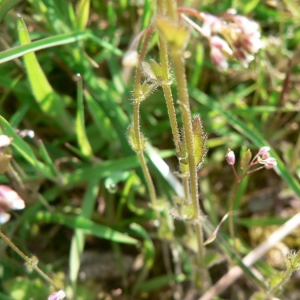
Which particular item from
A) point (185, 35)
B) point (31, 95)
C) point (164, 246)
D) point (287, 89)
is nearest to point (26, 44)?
point (31, 95)

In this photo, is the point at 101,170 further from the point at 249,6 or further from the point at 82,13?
the point at 249,6

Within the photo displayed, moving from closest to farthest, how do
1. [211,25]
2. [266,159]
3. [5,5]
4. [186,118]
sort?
[211,25], [186,118], [266,159], [5,5]

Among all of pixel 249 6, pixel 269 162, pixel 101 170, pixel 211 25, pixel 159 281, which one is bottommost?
pixel 159 281

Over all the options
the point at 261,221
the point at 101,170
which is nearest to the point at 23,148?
the point at 101,170

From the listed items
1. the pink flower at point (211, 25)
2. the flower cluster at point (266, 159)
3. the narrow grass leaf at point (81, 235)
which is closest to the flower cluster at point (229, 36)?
the pink flower at point (211, 25)

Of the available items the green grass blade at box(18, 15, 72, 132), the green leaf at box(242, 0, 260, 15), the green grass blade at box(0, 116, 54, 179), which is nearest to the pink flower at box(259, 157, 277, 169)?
the green grass blade at box(0, 116, 54, 179)

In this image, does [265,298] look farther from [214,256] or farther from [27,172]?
[27,172]

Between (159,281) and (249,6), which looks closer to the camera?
(159,281)
